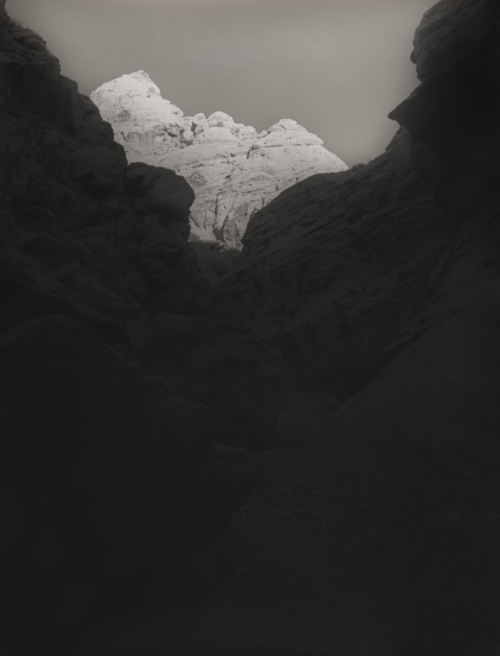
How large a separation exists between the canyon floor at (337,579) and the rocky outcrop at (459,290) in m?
1.14

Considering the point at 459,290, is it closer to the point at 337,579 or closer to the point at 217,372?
the point at 217,372

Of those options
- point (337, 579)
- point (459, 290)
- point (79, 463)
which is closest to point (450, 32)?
point (459, 290)

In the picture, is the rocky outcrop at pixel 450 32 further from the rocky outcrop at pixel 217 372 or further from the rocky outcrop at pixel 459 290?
the rocky outcrop at pixel 217 372

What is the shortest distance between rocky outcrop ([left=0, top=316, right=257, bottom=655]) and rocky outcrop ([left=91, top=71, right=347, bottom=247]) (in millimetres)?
32550

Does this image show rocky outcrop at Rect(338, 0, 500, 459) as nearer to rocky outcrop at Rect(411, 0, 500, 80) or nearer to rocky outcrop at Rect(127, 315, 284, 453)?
rocky outcrop at Rect(411, 0, 500, 80)

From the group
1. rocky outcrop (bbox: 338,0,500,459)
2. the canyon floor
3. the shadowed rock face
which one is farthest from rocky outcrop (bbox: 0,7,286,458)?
the canyon floor

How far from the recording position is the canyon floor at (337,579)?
11.0 feet

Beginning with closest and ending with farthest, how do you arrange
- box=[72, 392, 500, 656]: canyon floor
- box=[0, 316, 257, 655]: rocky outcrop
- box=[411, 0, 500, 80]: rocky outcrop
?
box=[0, 316, 257, 655]: rocky outcrop, box=[72, 392, 500, 656]: canyon floor, box=[411, 0, 500, 80]: rocky outcrop

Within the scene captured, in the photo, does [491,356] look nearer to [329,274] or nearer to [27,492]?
[27,492]

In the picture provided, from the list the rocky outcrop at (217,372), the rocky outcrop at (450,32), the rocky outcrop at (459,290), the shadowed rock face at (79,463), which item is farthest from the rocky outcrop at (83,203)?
the rocky outcrop at (450,32)

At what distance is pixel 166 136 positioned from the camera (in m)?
50.8

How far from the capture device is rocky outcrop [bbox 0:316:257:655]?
10.1 ft

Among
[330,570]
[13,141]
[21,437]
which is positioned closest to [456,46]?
[13,141]

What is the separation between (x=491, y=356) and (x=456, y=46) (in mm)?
7848
